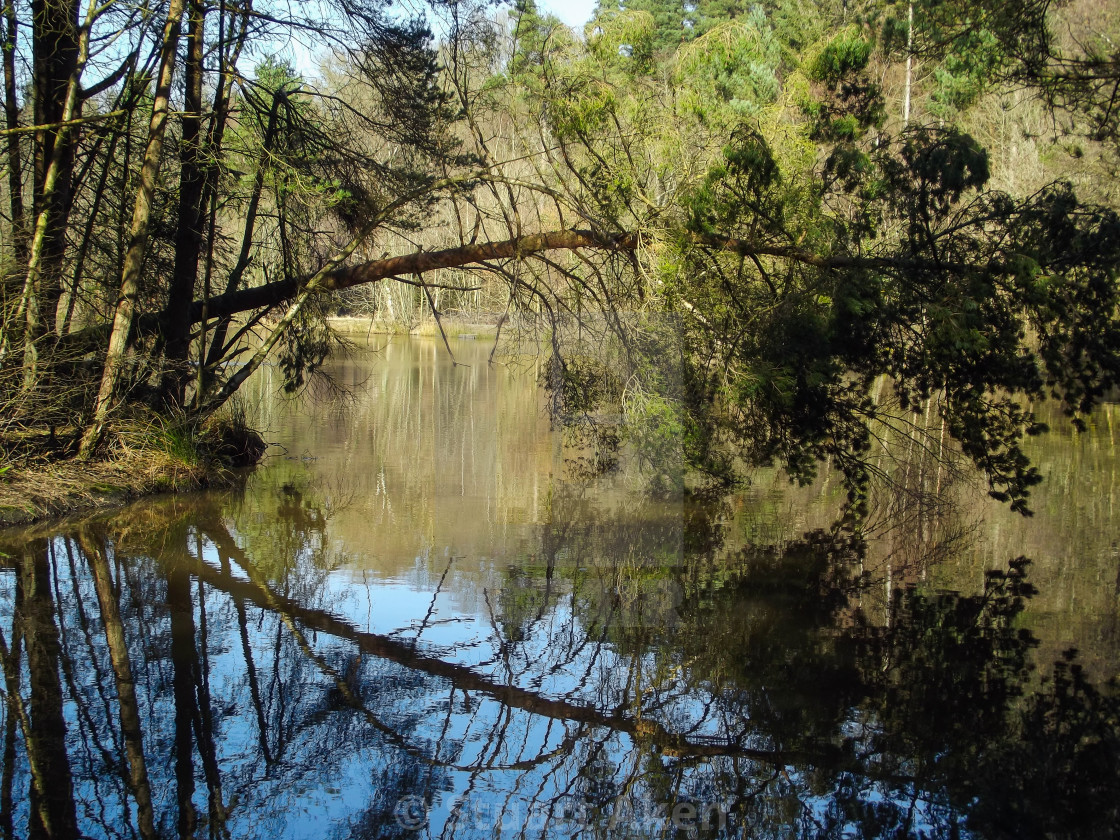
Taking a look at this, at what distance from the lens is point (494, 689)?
201 inches

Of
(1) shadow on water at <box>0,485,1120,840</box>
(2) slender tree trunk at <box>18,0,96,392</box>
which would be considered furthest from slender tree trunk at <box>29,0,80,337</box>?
(1) shadow on water at <box>0,485,1120,840</box>

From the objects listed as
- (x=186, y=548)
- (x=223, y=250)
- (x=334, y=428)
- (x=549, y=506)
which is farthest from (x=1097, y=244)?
(x=334, y=428)

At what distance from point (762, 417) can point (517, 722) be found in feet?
16.1

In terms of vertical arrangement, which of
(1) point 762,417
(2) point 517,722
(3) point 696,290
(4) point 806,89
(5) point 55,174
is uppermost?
(4) point 806,89

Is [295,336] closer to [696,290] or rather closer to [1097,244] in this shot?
[696,290]

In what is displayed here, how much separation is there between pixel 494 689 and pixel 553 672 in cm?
42

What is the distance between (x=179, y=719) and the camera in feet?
14.8

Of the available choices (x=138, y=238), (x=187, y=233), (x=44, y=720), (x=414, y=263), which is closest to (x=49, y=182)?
(x=138, y=238)

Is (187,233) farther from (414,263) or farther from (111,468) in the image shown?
(111,468)

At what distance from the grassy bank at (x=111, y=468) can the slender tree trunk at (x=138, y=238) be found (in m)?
0.26

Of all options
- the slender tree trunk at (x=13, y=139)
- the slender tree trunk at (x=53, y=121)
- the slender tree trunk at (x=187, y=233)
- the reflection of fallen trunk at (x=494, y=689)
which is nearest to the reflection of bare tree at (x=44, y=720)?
the reflection of fallen trunk at (x=494, y=689)

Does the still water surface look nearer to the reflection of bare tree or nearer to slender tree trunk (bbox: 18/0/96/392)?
the reflection of bare tree

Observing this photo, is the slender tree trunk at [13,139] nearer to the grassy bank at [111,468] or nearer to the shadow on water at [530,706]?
the grassy bank at [111,468]

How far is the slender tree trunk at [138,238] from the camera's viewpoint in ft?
30.8
